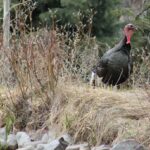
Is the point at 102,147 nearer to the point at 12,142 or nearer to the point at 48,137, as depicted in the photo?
the point at 48,137

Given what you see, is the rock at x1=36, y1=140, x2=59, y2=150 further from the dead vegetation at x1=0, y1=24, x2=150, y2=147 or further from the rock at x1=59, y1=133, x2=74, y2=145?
the dead vegetation at x1=0, y1=24, x2=150, y2=147

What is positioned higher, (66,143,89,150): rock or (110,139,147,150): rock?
(110,139,147,150): rock

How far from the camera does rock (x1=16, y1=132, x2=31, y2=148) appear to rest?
548 cm

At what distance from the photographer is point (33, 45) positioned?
20.5 feet

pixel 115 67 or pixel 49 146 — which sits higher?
pixel 115 67

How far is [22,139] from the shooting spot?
5.57 metres

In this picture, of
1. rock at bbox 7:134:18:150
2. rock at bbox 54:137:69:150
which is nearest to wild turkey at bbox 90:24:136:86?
rock at bbox 7:134:18:150

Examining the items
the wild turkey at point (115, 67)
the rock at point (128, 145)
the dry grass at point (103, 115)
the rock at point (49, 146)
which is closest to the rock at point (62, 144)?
the rock at point (49, 146)

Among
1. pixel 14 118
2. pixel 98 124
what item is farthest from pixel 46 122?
pixel 98 124

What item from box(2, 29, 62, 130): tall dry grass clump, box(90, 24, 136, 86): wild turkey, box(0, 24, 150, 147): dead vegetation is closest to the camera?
box(0, 24, 150, 147): dead vegetation

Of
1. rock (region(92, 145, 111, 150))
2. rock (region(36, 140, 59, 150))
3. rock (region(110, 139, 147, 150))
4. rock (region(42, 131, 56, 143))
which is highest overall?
rock (region(110, 139, 147, 150))

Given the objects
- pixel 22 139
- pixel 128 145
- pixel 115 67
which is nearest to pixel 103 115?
pixel 128 145

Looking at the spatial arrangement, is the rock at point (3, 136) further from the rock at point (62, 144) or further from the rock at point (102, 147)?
the rock at point (102, 147)

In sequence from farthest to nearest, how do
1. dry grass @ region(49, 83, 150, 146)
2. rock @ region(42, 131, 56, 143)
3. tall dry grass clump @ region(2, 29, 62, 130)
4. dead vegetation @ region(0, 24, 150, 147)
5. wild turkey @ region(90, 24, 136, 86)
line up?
wild turkey @ region(90, 24, 136, 86), tall dry grass clump @ region(2, 29, 62, 130), rock @ region(42, 131, 56, 143), dead vegetation @ region(0, 24, 150, 147), dry grass @ region(49, 83, 150, 146)
